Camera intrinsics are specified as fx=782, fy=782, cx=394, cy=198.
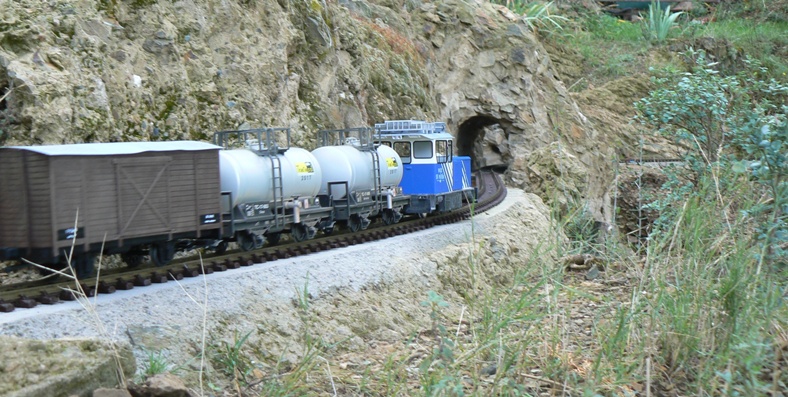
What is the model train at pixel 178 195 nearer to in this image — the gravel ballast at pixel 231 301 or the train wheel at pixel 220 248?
the train wheel at pixel 220 248

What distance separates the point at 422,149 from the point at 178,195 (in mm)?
9883

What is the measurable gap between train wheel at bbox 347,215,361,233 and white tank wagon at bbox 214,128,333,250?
5.07ft

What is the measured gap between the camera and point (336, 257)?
1490 centimetres

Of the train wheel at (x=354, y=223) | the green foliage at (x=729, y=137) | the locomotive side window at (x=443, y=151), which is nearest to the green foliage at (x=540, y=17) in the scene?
the locomotive side window at (x=443, y=151)

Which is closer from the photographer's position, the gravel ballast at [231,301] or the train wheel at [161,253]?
the gravel ballast at [231,301]

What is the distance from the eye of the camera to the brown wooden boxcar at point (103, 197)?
34.2ft

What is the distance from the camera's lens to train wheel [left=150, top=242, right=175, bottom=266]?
1281 cm

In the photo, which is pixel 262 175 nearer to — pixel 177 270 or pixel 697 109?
pixel 177 270

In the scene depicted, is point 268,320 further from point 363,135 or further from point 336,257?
point 363,135

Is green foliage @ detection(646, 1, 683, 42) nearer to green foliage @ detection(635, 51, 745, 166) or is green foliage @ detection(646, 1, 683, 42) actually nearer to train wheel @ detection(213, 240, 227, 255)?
green foliage @ detection(635, 51, 745, 166)

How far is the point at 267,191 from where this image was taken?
15.1 metres

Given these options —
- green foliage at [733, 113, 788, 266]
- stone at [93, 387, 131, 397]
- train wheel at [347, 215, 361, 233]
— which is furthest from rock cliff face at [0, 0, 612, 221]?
stone at [93, 387, 131, 397]

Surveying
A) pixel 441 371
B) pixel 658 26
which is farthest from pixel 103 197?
pixel 658 26

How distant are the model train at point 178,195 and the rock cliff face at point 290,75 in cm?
176
